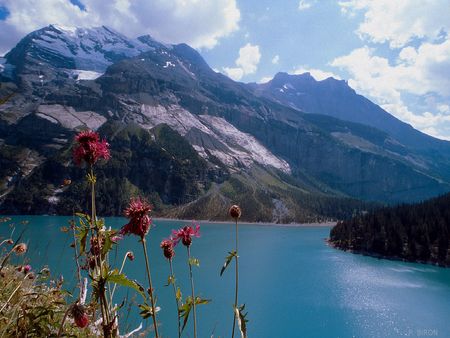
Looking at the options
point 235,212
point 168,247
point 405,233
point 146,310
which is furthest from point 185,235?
point 405,233

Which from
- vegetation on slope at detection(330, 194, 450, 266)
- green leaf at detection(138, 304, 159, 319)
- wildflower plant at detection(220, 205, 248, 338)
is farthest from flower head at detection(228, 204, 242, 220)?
vegetation on slope at detection(330, 194, 450, 266)

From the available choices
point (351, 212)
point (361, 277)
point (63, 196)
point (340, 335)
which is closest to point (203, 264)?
point (361, 277)

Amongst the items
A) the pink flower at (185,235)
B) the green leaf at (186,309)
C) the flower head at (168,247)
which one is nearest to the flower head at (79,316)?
the green leaf at (186,309)

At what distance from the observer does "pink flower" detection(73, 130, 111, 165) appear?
2689mm

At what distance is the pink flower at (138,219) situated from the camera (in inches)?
108

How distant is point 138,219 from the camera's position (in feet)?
9.20

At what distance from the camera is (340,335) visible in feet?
111

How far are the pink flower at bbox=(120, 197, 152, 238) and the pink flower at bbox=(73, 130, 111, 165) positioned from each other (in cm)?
45

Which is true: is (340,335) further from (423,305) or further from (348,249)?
A: (348,249)

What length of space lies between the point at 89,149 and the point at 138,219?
640 millimetres

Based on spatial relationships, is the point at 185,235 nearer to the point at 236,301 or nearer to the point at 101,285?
the point at 236,301

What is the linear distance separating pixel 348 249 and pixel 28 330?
91.1 metres

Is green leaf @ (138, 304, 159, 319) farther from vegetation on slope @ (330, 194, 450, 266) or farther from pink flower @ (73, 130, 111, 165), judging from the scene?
vegetation on slope @ (330, 194, 450, 266)

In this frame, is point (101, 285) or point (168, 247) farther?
point (168, 247)
